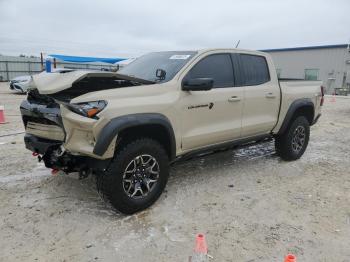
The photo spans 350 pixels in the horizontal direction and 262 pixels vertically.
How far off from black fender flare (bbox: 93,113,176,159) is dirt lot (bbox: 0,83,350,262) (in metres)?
0.91

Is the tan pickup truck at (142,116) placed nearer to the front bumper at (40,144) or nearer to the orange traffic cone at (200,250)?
the front bumper at (40,144)

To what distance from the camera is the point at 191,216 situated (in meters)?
3.82

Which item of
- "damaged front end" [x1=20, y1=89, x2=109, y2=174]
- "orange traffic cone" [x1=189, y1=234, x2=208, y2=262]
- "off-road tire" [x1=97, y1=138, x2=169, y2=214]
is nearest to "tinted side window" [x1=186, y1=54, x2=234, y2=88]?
"off-road tire" [x1=97, y1=138, x2=169, y2=214]

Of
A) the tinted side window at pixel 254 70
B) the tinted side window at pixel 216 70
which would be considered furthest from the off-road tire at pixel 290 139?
the tinted side window at pixel 216 70

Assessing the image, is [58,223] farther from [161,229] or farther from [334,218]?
[334,218]

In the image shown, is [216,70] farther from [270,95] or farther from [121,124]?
[121,124]

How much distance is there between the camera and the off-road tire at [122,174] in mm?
3498

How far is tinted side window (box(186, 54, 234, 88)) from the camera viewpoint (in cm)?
435

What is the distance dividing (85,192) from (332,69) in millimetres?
33052

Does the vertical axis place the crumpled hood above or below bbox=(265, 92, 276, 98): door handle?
above

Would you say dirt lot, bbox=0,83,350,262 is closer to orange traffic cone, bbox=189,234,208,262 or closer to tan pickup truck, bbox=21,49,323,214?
orange traffic cone, bbox=189,234,208,262

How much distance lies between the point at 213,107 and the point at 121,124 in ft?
4.82

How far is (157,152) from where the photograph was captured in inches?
151

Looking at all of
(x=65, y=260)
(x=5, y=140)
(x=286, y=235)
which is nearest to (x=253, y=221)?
(x=286, y=235)
